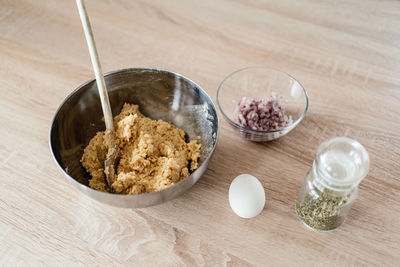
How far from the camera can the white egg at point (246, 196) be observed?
2.92ft

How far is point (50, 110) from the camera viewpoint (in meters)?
1.17

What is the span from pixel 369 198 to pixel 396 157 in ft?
A: 0.58

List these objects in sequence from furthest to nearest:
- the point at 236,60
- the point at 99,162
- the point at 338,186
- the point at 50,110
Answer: the point at 236,60
the point at 50,110
the point at 99,162
the point at 338,186

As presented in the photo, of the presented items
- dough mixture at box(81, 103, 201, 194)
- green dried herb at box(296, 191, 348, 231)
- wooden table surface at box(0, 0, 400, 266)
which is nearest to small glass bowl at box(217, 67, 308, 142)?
wooden table surface at box(0, 0, 400, 266)

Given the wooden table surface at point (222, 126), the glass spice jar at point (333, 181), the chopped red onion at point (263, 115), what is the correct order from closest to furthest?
the glass spice jar at point (333, 181) → the wooden table surface at point (222, 126) → the chopped red onion at point (263, 115)

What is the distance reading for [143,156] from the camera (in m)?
0.95

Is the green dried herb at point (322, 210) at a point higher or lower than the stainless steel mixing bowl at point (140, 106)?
lower

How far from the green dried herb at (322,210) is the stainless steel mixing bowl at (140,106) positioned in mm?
281

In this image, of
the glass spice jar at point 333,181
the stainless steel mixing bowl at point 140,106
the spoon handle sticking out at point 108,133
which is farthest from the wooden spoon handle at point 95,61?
the glass spice jar at point 333,181

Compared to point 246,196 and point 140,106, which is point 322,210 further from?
point 140,106

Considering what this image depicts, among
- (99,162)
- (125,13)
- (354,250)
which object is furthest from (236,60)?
(354,250)

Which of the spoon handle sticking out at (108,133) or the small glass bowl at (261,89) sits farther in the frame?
the small glass bowl at (261,89)

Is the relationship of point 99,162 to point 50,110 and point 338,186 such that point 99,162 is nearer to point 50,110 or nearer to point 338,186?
point 50,110

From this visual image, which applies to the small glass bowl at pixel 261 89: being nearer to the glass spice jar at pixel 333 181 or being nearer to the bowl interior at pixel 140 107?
the bowl interior at pixel 140 107
